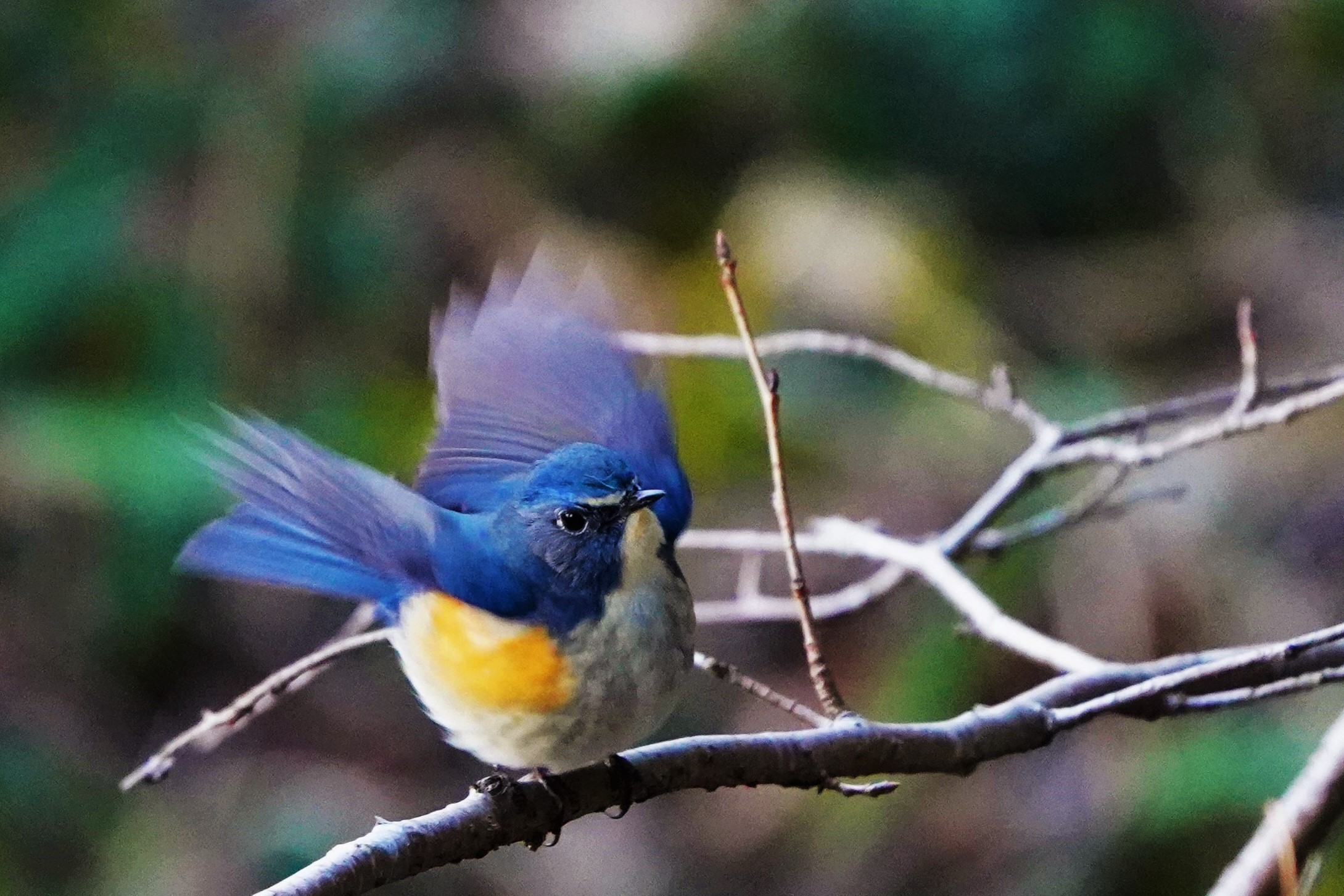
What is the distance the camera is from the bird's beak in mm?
2086

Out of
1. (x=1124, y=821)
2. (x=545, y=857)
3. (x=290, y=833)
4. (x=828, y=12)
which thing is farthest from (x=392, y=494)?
(x=828, y=12)

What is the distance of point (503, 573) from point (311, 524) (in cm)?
27

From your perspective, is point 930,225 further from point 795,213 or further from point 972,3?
point 972,3

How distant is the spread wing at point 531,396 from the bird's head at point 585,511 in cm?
25

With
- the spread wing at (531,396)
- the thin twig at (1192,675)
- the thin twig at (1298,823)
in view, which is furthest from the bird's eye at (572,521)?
the thin twig at (1298,823)

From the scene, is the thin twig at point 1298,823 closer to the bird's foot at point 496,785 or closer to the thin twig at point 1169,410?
the thin twig at point 1169,410

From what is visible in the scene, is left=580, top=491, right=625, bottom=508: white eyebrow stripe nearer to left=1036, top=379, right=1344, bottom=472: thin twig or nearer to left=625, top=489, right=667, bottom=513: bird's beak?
left=625, top=489, right=667, bottom=513: bird's beak

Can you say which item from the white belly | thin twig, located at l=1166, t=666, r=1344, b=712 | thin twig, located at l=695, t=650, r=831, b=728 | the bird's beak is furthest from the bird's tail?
thin twig, located at l=1166, t=666, r=1344, b=712

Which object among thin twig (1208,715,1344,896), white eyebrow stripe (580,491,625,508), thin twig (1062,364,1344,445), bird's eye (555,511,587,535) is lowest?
thin twig (1208,715,1344,896)

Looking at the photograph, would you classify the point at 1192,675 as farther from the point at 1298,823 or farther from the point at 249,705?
the point at 249,705

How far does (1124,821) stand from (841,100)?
98.9 inches

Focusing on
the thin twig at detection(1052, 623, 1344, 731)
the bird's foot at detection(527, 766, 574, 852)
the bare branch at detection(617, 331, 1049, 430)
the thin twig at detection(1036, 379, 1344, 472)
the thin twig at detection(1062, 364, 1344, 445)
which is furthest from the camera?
the bare branch at detection(617, 331, 1049, 430)

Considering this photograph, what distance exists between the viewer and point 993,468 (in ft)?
15.2

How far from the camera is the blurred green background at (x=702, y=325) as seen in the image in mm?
4168
